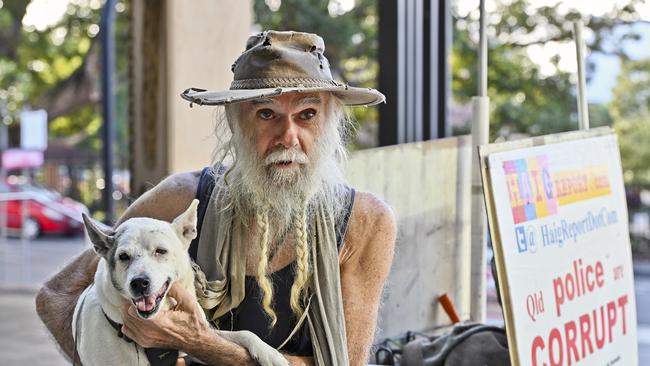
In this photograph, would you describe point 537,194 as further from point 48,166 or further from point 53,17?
point 48,166

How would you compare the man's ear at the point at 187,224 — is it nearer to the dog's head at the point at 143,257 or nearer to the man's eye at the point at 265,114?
the dog's head at the point at 143,257

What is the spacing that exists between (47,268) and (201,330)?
11487 millimetres

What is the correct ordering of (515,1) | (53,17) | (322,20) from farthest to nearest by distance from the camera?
1. (53,17)
2. (322,20)
3. (515,1)

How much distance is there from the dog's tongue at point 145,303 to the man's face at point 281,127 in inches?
17.2

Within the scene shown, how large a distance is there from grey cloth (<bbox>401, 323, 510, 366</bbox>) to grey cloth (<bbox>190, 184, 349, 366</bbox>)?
80 cm

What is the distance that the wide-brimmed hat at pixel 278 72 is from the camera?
1919 mm

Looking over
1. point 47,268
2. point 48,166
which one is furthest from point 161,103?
point 48,166

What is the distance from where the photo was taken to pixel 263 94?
6.16 feet

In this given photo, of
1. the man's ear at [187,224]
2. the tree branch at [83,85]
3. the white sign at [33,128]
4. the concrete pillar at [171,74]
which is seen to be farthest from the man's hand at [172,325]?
the tree branch at [83,85]

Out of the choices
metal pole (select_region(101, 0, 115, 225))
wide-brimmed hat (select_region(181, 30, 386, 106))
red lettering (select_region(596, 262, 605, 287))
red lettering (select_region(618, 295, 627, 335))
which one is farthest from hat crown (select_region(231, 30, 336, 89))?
metal pole (select_region(101, 0, 115, 225))

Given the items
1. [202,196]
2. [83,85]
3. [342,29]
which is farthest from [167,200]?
[83,85]

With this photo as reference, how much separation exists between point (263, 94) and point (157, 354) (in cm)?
59

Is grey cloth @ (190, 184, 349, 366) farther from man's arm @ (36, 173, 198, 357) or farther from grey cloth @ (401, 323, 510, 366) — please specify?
grey cloth @ (401, 323, 510, 366)

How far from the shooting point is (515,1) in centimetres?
674
